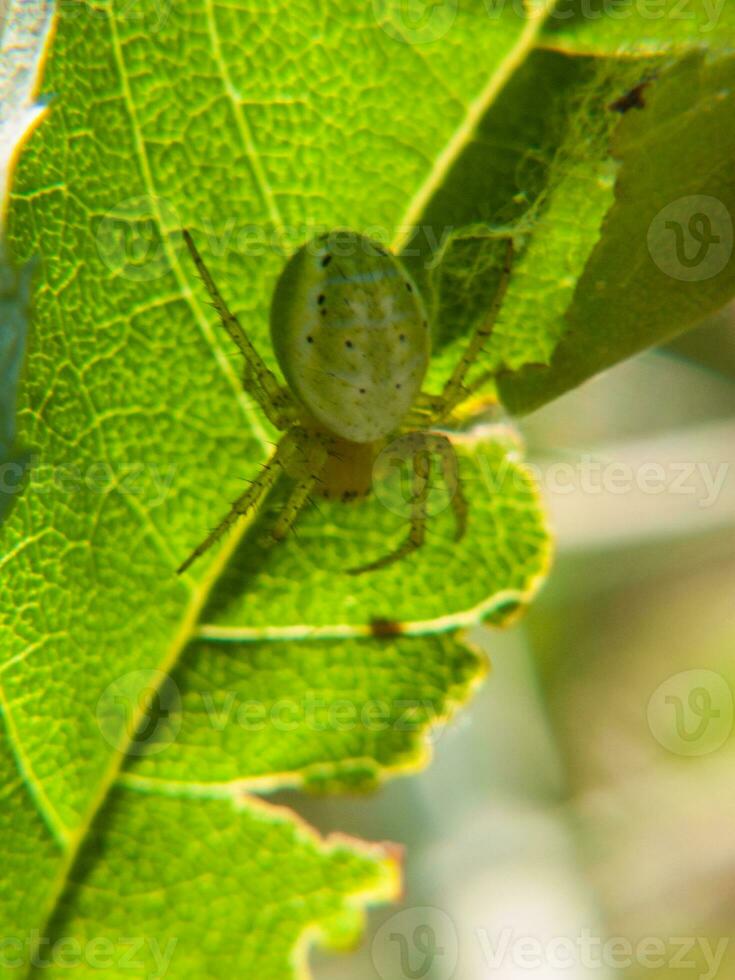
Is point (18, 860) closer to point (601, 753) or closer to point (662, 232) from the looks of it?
point (662, 232)

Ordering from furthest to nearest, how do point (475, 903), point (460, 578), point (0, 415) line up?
point (475, 903), point (460, 578), point (0, 415)

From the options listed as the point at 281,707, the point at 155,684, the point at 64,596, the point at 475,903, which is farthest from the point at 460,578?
the point at 475,903

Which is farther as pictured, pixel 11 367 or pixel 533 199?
pixel 533 199

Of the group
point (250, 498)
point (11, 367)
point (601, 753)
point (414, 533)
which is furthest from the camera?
point (601, 753)

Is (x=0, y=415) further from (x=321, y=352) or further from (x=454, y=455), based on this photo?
(x=454, y=455)

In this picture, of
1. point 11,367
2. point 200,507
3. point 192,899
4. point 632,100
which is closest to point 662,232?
point 632,100

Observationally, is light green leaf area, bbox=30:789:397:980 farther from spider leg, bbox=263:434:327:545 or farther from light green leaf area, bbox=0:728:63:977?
spider leg, bbox=263:434:327:545
